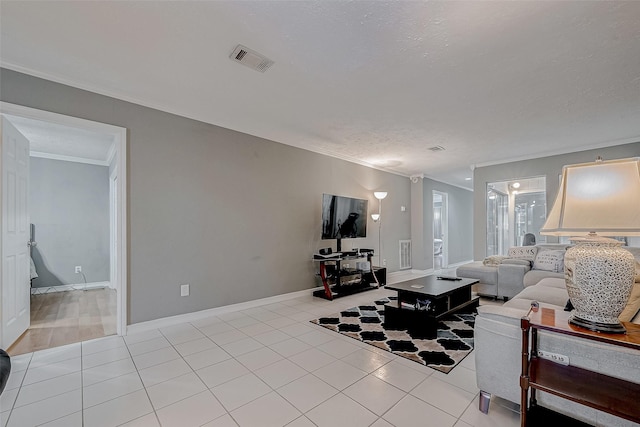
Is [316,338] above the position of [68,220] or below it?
below

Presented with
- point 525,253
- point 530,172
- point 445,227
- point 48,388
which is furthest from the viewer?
point 445,227

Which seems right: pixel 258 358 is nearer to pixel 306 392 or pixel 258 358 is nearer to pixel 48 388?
pixel 306 392

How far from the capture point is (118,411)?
67.0 inches

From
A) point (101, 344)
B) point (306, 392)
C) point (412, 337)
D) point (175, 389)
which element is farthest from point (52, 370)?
point (412, 337)

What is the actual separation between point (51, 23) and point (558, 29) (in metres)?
3.45

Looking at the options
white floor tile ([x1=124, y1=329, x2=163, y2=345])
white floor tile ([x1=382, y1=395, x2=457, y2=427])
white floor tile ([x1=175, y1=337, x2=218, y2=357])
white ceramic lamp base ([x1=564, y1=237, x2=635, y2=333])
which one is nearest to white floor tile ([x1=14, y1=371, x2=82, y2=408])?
white floor tile ([x1=124, y1=329, x2=163, y2=345])

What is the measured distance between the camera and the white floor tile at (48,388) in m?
1.83

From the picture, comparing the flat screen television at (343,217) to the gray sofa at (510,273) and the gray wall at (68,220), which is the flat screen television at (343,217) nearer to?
the gray sofa at (510,273)

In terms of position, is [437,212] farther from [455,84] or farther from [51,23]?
[51,23]

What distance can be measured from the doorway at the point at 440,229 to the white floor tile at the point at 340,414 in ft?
21.2

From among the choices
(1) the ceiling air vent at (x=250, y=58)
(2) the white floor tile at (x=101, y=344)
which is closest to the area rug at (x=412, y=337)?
(2) the white floor tile at (x=101, y=344)

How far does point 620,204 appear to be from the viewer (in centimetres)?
128

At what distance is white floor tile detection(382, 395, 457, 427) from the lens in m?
1.58

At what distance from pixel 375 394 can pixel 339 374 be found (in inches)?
13.4
